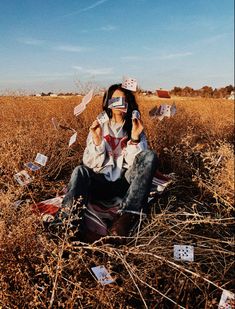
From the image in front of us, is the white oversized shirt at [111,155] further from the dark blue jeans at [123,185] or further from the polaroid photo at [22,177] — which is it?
the polaroid photo at [22,177]

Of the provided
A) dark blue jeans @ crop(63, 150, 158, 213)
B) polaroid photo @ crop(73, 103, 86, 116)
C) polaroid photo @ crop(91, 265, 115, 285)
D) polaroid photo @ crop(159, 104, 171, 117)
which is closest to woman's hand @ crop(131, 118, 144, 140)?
dark blue jeans @ crop(63, 150, 158, 213)

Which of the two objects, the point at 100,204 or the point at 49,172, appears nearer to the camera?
the point at 100,204

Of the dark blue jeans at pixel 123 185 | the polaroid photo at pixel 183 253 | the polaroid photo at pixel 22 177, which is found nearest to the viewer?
the polaroid photo at pixel 183 253

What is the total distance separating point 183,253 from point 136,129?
117 centimetres

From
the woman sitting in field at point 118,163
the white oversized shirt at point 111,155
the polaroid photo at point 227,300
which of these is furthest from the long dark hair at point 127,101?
the polaroid photo at point 227,300

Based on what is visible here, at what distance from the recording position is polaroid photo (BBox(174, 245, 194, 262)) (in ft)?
7.43

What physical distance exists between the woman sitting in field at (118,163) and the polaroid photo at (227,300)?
A: 2.90 feet

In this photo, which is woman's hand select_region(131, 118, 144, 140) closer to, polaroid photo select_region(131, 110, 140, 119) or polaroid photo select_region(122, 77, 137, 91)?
polaroid photo select_region(131, 110, 140, 119)

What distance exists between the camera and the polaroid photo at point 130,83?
3108 millimetres

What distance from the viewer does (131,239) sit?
2.66m

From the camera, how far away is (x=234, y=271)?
265cm

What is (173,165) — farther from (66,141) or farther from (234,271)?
(234,271)

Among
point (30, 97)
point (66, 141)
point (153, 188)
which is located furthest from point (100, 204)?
point (30, 97)

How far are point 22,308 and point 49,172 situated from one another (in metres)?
2.19
